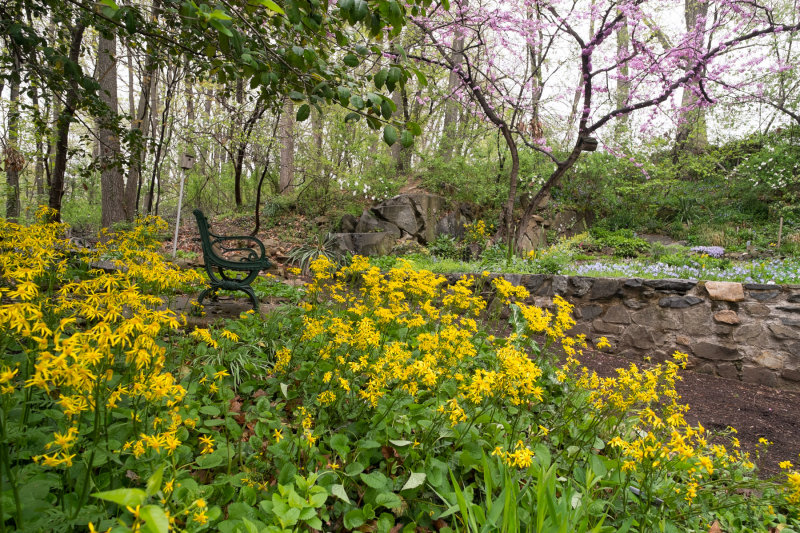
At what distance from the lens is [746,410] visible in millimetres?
3502

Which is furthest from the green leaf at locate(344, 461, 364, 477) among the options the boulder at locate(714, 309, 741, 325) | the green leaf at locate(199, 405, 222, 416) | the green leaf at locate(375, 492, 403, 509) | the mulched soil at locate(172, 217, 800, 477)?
the boulder at locate(714, 309, 741, 325)

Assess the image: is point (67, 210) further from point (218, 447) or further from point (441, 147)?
point (218, 447)

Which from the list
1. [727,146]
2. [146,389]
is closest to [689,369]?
[146,389]

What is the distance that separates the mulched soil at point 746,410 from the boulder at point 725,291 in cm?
88

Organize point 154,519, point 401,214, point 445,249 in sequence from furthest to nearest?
1. point 401,214
2. point 445,249
3. point 154,519

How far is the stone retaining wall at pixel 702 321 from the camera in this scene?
4.05m

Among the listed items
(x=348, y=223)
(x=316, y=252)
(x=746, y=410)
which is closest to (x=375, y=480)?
(x=746, y=410)

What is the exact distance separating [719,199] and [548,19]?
680 cm

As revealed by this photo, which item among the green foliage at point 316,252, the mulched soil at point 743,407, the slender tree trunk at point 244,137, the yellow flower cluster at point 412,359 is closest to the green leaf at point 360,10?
the yellow flower cluster at point 412,359

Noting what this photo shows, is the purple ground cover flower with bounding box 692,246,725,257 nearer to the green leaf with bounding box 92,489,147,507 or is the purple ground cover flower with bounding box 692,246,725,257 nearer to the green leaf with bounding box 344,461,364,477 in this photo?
the green leaf with bounding box 344,461,364,477

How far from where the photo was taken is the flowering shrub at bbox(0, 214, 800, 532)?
40.9 inches

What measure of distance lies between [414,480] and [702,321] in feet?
14.7

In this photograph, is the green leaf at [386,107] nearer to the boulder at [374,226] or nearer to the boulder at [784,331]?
the boulder at [784,331]

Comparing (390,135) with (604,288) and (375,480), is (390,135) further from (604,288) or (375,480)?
(604,288)
